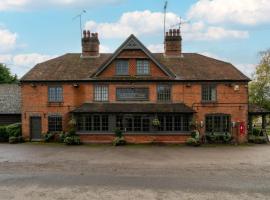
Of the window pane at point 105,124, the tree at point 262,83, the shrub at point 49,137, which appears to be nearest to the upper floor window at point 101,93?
the window pane at point 105,124

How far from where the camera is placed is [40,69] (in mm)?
29984

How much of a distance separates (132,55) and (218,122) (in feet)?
30.0

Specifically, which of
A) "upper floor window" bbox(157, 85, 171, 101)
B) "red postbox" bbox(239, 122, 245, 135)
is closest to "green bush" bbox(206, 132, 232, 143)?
"red postbox" bbox(239, 122, 245, 135)

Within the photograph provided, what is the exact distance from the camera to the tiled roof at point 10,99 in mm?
31219

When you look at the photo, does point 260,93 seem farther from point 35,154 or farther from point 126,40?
point 35,154

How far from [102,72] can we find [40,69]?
19.6 feet

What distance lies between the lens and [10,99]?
32625mm

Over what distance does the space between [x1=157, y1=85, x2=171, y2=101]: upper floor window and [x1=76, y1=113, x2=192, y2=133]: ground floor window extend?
1.79 m

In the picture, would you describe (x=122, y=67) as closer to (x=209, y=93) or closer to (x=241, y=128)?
(x=209, y=93)


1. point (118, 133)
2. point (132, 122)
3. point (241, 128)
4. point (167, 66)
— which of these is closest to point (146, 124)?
point (132, 122)

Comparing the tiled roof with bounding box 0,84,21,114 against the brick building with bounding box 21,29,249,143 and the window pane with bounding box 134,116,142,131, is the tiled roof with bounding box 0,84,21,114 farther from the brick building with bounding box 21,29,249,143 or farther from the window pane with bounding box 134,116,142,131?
the window pane with bounding box 134,116,142,131

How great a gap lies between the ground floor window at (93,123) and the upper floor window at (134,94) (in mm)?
2251

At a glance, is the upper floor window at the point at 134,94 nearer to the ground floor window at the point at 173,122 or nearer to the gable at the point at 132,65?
the gable at the point at 132,65

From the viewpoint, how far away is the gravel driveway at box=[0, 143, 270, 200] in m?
11.3
